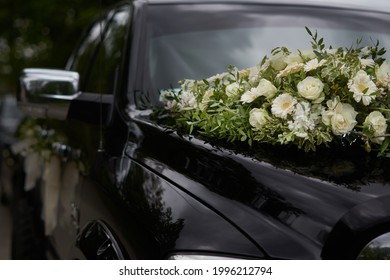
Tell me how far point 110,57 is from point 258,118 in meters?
1.73

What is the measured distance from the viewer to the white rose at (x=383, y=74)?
2324 mm

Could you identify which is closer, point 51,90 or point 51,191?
point 51,90

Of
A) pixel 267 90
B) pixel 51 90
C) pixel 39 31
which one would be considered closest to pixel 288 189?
pixel 267 90

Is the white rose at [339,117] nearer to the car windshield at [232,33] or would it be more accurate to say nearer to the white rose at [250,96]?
the white rose at [250,96]

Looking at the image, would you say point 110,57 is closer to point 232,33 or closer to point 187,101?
point 232,33

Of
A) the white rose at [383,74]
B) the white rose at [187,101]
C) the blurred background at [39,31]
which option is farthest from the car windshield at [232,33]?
the blurred background at [39,31]

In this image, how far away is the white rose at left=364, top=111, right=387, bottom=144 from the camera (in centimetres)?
216

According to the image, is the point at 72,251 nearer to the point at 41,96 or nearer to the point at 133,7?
the point at 41,96

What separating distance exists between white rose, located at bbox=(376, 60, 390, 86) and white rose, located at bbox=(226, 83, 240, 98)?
458 millimetres

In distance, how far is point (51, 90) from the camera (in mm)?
3311

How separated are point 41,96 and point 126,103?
1.58ft

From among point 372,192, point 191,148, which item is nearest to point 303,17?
point 191,148

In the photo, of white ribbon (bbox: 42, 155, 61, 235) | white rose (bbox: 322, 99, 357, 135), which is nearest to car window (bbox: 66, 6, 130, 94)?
white ribbon (bbox: 42, 155, 61, 235)

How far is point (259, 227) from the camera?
193 centimetres
